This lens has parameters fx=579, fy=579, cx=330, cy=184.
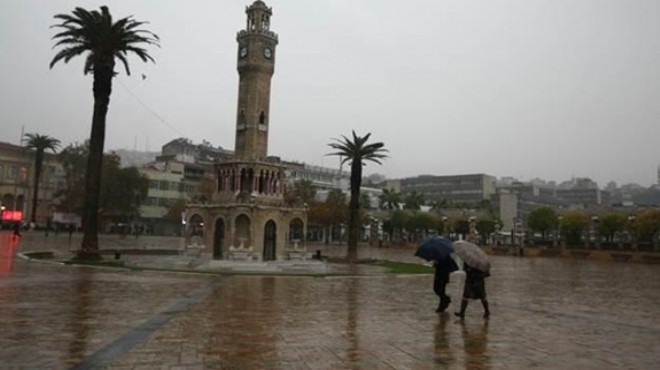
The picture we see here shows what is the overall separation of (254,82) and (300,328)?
98.2 ft

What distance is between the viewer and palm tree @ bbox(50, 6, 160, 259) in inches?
1314

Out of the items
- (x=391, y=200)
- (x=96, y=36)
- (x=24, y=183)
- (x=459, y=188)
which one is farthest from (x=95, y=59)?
(x=459, y=188)

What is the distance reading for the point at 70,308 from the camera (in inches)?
550

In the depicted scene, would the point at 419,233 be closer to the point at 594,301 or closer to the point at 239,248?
the point at 239,248

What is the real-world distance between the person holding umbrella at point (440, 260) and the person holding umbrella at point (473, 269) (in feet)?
2.55

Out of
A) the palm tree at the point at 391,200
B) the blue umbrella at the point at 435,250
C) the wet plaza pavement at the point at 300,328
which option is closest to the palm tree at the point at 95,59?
the wet plaza pavement at the point at 300,328

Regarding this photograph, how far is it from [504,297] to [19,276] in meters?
17.7

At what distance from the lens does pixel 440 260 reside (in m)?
15.5

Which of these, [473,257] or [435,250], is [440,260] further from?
[473,257]

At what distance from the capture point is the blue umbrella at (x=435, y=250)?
15.4 metres

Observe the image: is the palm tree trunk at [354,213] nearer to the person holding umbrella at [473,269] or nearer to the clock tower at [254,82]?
the clock tower at [254,82]

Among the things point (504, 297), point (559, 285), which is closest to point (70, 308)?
point (504, 297)

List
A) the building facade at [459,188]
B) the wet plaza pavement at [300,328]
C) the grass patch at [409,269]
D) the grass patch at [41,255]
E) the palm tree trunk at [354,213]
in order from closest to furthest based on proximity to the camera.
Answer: the wet plaza pavement at [300,328]
the grass patch at [41,255]
the grass patch at [409,269]
the palm tree trunk at [354,213]
the building facade at [459,188]

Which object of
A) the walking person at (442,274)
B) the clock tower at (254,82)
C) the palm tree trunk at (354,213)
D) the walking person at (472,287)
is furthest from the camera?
the palm tree trunk at (354,213)
